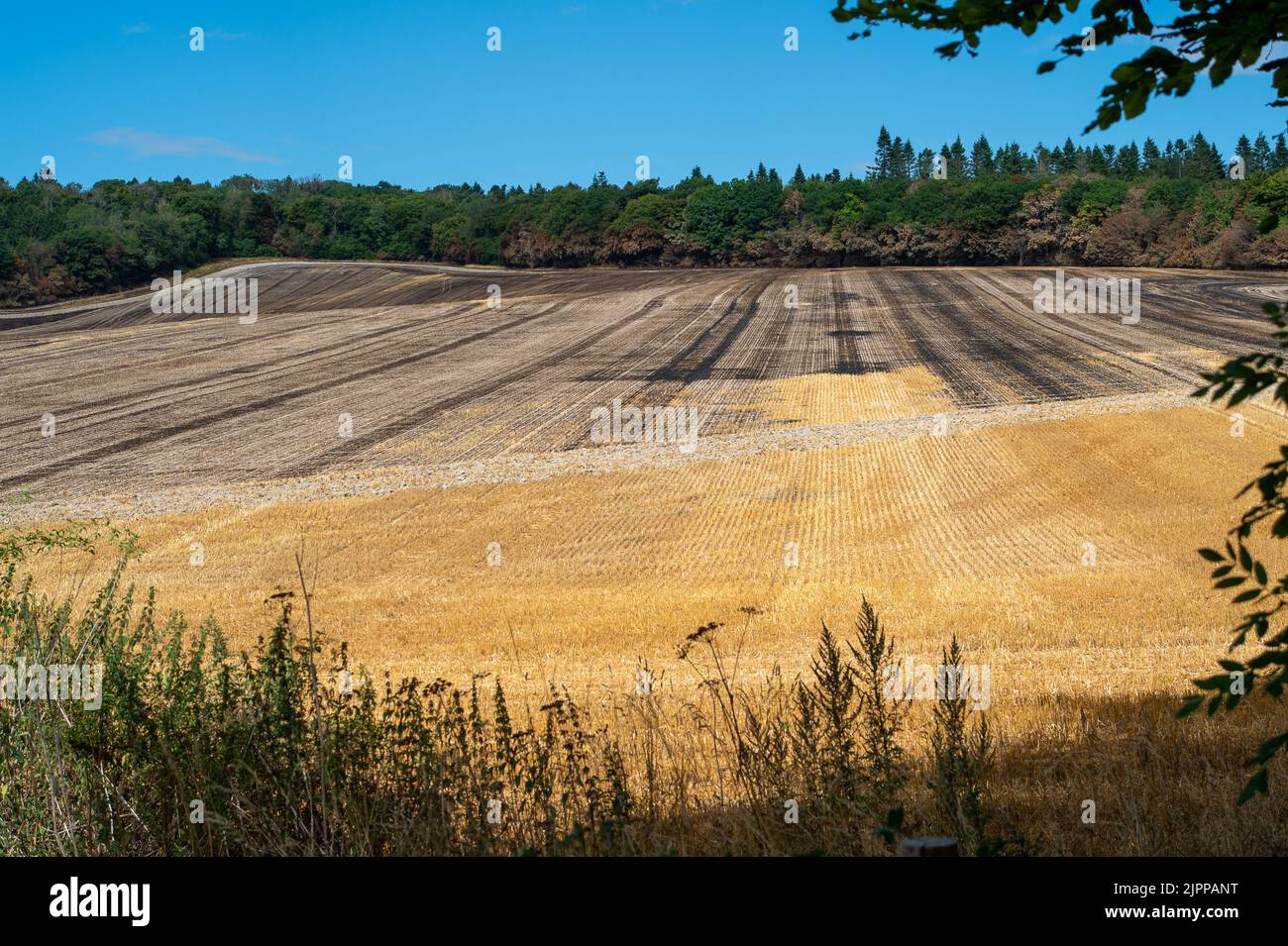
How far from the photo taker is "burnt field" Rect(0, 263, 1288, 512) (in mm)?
46344

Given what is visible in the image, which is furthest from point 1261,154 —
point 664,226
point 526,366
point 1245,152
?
point 526,366

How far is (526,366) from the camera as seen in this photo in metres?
66.4

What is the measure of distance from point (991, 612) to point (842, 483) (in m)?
15.4

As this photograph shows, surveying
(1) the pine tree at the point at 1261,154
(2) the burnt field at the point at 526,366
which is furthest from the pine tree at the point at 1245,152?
(2) the burnt field at the point at 526,366

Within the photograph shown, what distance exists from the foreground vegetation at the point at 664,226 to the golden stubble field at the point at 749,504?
38269mm

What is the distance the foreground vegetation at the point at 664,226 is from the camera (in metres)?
112

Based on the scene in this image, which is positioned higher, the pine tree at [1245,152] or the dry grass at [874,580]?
the pine tree at [1245,152]

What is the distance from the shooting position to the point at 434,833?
565 centimetres

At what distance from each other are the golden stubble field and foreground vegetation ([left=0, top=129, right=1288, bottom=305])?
38.3 meters

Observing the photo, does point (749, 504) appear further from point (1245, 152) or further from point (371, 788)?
point (1245, 152)

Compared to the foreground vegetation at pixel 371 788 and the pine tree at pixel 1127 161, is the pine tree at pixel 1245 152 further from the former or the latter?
the foreground vegetation at pixel 371 788

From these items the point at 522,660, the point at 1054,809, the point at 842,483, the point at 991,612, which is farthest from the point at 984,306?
the point at 1054,809

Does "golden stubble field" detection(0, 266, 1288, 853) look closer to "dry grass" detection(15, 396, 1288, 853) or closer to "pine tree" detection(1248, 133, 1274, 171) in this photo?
"dry grass" detection(15, 396, 1288, 853)

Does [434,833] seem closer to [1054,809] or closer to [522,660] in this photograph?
[1054,809]
